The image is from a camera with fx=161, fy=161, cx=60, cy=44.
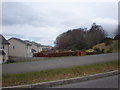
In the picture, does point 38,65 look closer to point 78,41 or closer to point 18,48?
point 18,48

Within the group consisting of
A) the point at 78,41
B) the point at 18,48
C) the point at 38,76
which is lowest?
the point at 38,76

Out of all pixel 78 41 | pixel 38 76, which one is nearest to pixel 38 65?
pixel 38 76

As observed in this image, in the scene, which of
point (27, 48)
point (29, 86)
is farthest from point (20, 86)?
point (27, 48)

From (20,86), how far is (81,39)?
44.3m

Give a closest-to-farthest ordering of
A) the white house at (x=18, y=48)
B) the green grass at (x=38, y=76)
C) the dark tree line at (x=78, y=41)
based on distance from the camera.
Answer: the green grass at (x=38, y=76) < the dark tree line at (x=78, y=41) < the white house at (x=18, y=48)

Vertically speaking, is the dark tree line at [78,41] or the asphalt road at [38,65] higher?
the dark tree line at [78,41]

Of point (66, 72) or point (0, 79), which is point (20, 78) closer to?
point (0, 79)

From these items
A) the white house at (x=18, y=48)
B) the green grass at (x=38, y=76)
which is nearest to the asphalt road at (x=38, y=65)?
the green grass at (x=38, y=76)

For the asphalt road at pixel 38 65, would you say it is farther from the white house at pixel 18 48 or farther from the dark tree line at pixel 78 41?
the white house at pixel 18 48

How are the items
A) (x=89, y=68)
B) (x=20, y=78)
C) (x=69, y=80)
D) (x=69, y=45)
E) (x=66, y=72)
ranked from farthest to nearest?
(x=69, y=45) < (x=89, y=68) < (x=66, y=72) < (x=20, y=78) < (x=69, y=80)

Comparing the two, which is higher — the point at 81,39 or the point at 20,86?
the point at 81,39

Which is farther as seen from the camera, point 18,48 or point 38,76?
point 18,48

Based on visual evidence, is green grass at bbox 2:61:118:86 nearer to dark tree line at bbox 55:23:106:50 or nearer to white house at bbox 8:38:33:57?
dark tree line at bbox 55:23:106:50

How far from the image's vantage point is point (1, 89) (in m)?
6.02
